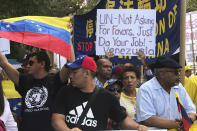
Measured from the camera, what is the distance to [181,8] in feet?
16.8

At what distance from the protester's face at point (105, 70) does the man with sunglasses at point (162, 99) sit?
171 centimetres

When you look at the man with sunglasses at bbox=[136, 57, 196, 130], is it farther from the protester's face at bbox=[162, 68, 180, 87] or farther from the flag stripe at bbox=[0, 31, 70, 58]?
the flag stripe at bbox=[0, 31, 70, 58]

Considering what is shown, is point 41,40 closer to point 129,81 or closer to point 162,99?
point 129,81

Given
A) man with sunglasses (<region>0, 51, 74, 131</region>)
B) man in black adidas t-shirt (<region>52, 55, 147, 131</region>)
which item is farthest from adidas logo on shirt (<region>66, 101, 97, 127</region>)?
man with sunglasses (<region>0, 51, 74, 131</region>)

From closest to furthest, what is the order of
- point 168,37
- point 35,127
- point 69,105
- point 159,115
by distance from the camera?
point 69,105, point 159,115, point 35,127, point 168,37

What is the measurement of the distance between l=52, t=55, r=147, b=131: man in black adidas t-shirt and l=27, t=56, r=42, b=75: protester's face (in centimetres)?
106

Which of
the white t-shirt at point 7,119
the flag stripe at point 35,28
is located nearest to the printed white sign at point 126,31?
the flag stripe at point 35,28

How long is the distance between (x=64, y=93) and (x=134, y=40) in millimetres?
2560

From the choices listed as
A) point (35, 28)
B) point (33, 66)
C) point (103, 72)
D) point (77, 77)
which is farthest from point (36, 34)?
point (77, 77)

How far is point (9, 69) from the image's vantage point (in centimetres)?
417

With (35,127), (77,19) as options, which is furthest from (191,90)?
(77,19)

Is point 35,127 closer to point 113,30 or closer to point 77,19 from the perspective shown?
point 113,30

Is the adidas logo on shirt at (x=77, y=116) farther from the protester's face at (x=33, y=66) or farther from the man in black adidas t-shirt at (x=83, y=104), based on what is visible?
the protester's face at (x=33, y=66)

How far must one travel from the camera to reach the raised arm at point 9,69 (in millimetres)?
4148
